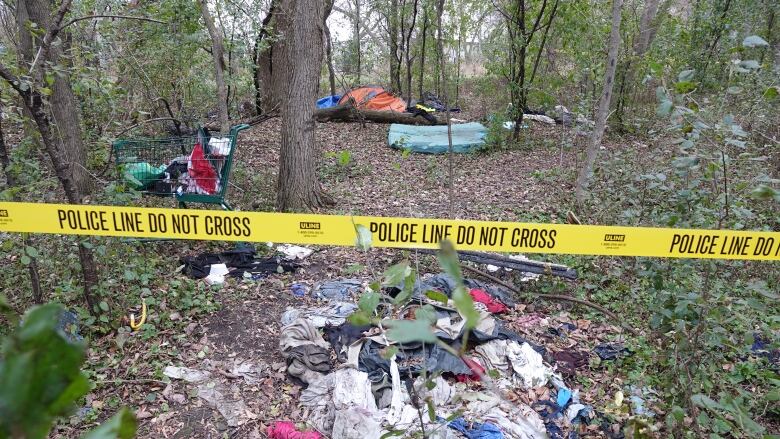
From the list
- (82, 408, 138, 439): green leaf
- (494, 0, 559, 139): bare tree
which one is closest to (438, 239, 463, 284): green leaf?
(82, 408, 138, 439): green leaf

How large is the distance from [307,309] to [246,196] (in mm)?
2996

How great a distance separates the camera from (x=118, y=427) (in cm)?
54

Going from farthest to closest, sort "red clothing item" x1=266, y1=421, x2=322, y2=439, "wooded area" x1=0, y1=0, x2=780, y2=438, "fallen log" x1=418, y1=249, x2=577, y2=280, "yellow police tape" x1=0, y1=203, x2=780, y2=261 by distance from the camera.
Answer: "fallen log" x1=418, y1=249, x2=577, y2=280 → "yellow police tape" x1=0, y1=203, x2=780, y2=261 → "red clothing item" x1=266, y1=421, x2=322, y2=439 → "wooded area" x1=0, y1=0, x2=780, y2=438

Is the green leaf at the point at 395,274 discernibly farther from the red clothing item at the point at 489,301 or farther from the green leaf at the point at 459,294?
the red clothing item at the point at 489,301

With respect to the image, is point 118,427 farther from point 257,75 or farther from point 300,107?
point 257,75

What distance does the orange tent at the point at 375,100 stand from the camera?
12.6 meters

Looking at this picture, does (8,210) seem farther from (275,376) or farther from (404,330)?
(404,330)

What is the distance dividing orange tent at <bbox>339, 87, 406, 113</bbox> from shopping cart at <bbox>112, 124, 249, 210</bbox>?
22.9 feet

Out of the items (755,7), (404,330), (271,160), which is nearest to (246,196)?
(271,160)

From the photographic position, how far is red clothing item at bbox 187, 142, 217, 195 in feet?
18.0

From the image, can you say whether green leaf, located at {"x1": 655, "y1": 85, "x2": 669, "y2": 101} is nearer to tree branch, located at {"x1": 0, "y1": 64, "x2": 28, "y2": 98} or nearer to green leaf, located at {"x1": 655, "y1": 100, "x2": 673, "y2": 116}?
green leaf, located at {"x1": 655, "y1": 100, "x2": 673, "y2": 116}

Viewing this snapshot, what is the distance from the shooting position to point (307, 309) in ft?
14.6

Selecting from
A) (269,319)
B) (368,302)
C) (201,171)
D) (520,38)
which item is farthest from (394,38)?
(368,302)

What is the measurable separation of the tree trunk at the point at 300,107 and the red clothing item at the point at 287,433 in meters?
3.66
